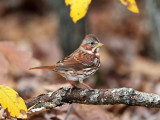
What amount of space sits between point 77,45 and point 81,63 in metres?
3.06

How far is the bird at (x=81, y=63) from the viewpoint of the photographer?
3.77m

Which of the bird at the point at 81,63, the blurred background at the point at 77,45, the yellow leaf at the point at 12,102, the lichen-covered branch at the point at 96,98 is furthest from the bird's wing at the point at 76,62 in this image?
the yellow leaf at the point at 12,102

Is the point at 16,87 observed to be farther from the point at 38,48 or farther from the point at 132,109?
the point at 38,48

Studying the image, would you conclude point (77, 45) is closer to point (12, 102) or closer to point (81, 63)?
point (81, 63)

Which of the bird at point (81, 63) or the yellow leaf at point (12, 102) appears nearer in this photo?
the yellow leaf at point (12, 102)

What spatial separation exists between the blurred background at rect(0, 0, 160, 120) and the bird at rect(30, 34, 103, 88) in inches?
19.2

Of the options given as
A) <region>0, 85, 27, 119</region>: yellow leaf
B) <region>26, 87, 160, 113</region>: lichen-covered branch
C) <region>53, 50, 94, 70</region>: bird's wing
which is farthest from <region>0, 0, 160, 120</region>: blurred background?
<region>0, 85, 27, 119</region>: yellow leaf

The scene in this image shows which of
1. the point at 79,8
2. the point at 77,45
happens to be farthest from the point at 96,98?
the point at 77,45

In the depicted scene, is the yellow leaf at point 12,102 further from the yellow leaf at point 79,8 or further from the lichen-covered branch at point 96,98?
the yellow leaf at point 79,8

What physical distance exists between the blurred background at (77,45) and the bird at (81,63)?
487 millimetres

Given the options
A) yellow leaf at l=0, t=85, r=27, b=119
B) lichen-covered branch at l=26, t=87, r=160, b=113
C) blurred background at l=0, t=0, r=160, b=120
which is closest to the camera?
yellow leaf at l=0, t=85, r=27, b=119

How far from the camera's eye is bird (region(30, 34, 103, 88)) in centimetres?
377

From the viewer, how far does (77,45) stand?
7.00m

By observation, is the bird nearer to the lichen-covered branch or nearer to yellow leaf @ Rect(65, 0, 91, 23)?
the lichen-covered branch
